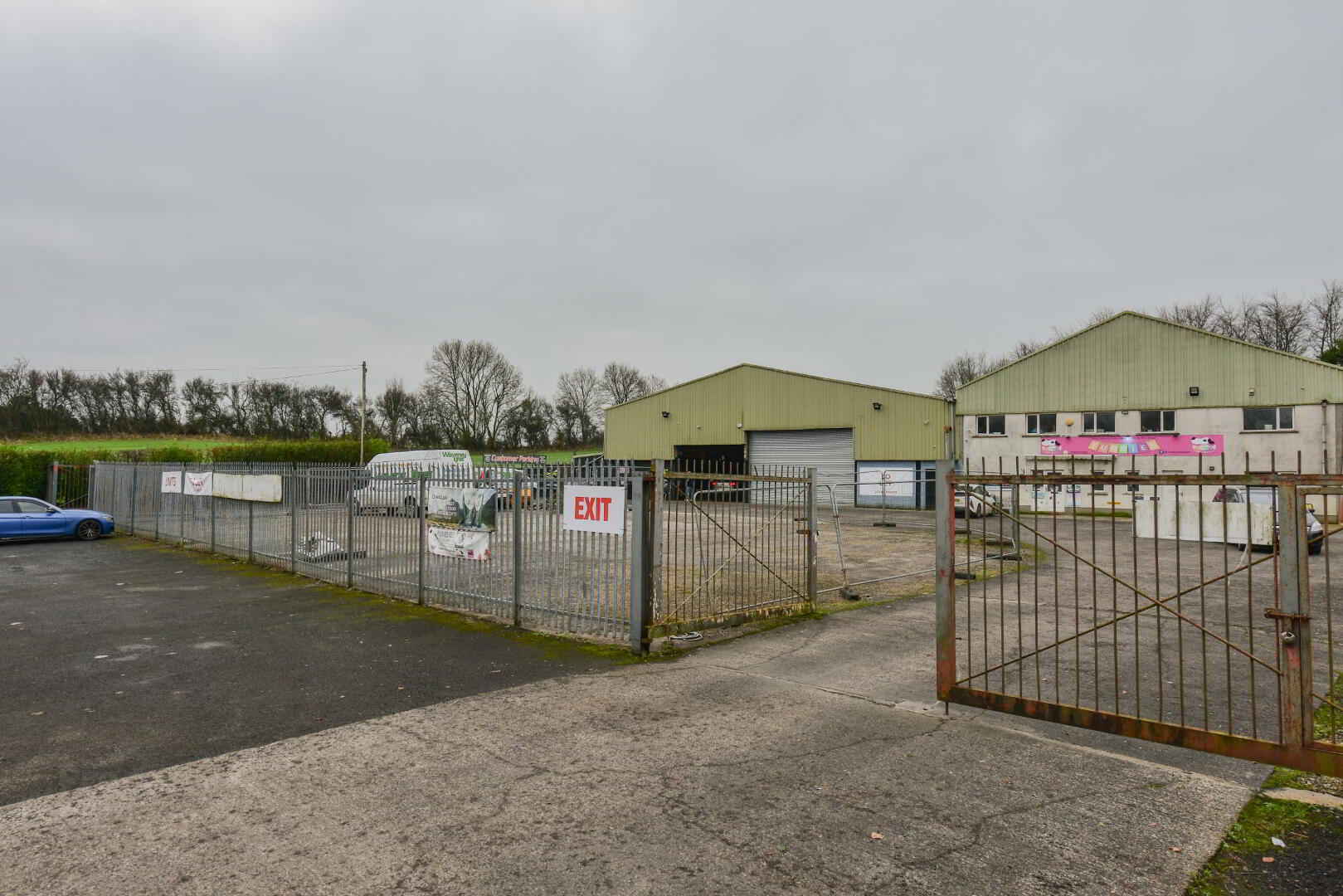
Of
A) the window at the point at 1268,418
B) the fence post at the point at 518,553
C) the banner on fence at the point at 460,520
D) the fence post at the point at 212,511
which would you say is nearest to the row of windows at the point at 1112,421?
the window at the point at 1268,418

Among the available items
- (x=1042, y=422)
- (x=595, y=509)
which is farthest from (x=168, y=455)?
(x=1042, y=422)

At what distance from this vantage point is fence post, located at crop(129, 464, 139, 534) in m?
20.4

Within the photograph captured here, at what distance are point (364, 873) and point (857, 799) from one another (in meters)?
2.61

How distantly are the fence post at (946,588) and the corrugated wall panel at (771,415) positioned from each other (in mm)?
29713

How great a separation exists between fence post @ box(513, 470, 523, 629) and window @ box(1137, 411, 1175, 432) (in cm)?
3121

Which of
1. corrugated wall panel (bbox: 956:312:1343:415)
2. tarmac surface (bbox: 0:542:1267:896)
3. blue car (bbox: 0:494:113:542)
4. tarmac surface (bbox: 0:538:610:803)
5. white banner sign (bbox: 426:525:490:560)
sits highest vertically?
corrugated wall panel (bbox: 956:312:1343:415)

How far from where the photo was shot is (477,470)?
379 inches

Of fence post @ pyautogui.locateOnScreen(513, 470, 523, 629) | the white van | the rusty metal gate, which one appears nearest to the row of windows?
the rusty metal gate

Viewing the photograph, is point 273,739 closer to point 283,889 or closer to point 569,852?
point 283,889

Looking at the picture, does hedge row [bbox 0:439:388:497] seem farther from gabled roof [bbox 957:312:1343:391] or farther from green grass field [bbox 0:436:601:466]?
gabled roof [bbox 957:312:1343:391]

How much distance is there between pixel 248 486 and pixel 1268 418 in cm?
3532

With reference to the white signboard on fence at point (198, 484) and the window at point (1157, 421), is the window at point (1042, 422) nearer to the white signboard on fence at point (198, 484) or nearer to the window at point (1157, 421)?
the window at point (1157, 421)

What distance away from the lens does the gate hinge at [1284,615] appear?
388cm

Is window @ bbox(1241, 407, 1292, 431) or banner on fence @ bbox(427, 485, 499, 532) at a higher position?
window @ bbox(1241, 407, 1292, 431)
